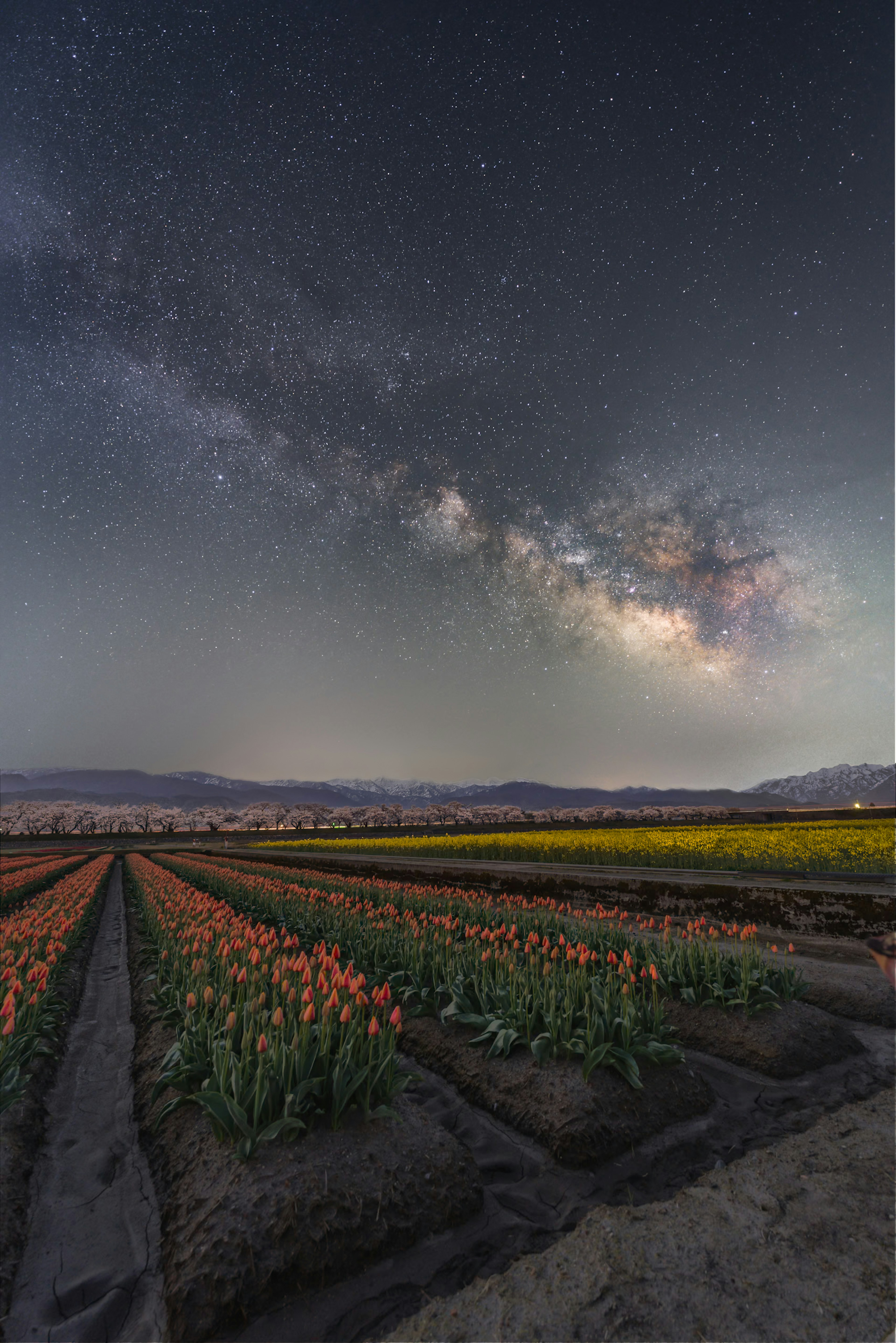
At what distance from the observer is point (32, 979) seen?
6.22 m

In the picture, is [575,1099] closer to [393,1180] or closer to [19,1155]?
[393,1180]

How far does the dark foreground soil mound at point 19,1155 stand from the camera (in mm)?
3207

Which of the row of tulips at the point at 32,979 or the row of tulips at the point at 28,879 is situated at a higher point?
the row of tulips at the point at 32,979

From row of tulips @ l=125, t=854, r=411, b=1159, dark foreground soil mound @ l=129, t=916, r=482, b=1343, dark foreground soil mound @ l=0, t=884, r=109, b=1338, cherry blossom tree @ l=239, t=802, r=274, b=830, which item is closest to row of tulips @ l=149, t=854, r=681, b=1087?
row of tulips @ l=125, t=854, r=411, b=1159

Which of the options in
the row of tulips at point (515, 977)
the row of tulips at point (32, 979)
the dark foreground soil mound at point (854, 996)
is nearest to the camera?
the row of tulips at point (32, 979)

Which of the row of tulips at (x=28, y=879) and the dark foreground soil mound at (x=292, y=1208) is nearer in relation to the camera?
the dark foreground soil mound at (x=292, y=1208)

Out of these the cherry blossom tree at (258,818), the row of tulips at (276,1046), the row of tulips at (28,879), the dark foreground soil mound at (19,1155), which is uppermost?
the row of tulips at (276,1046)

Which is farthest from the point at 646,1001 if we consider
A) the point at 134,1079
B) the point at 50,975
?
the point at 50,975

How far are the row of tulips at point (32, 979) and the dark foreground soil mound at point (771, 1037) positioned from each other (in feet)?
20.3

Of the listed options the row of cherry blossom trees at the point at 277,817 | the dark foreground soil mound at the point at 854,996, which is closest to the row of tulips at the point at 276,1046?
the dark foreground soil mound at the point at 854,996

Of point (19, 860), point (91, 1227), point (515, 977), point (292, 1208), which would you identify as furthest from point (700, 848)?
point (19, 860)

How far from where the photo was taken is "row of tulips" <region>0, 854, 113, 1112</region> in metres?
4.65

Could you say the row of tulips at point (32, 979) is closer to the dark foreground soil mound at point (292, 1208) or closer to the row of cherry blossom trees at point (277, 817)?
the dark foreground soil mound at point (292, 1208)

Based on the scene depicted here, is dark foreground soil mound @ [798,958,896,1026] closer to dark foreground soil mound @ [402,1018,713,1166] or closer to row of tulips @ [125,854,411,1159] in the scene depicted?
dark foreground soil mound @ [402,1018,713,1166]
